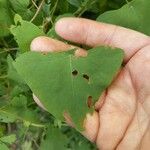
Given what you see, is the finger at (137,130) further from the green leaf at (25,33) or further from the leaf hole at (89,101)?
the green leaf at (25,33)

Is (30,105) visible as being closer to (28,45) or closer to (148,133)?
(28,45)

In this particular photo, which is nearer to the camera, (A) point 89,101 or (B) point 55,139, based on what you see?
(A) point 89,101

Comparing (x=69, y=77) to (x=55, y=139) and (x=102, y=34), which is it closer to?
(x=102, y=34)

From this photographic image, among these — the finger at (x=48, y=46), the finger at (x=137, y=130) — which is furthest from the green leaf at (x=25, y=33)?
the finger at (x=137, y=130)

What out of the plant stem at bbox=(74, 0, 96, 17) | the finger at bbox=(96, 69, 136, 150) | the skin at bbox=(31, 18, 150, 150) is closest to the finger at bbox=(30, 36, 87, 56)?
the skin at bbox=(31, 18, 150, 150)

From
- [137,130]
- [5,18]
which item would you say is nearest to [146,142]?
[137,130]

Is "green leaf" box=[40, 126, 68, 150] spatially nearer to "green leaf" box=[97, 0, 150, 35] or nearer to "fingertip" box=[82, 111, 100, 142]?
"fingertip" box=[82, 111, 100, 142]
